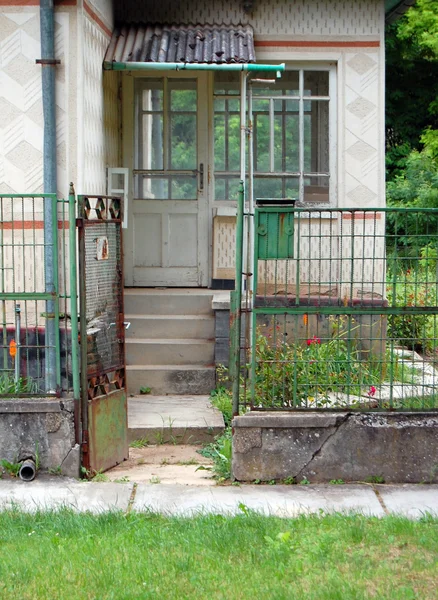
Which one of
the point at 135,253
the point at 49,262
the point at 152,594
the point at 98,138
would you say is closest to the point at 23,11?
the point at 98,138

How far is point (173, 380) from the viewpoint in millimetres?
10484

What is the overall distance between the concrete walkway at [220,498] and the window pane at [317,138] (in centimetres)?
525

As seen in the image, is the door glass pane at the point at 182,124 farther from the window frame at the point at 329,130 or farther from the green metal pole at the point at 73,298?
the green metal pole at the point at 73,298

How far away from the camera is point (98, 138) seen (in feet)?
33.4

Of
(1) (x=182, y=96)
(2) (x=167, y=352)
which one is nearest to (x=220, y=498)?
(2) (x=167, y=352)

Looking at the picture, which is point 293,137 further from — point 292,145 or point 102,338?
point 102,338

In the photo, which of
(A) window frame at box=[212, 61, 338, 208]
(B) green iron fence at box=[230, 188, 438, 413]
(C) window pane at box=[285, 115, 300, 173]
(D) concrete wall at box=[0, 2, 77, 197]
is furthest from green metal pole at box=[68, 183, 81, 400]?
(C) window pane at box=[285, 115, 300, 173]

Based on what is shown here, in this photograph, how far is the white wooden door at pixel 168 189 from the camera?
11906mm

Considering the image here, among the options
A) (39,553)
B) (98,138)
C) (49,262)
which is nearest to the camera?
(39,553)

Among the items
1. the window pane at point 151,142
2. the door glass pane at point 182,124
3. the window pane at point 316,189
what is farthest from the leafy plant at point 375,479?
the window pane at point 151,142

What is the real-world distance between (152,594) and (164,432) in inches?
168

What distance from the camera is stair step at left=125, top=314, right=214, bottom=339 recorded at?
36.0ft

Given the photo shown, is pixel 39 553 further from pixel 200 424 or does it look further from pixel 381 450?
pixel 200 424

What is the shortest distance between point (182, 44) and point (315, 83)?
5.45 feet
